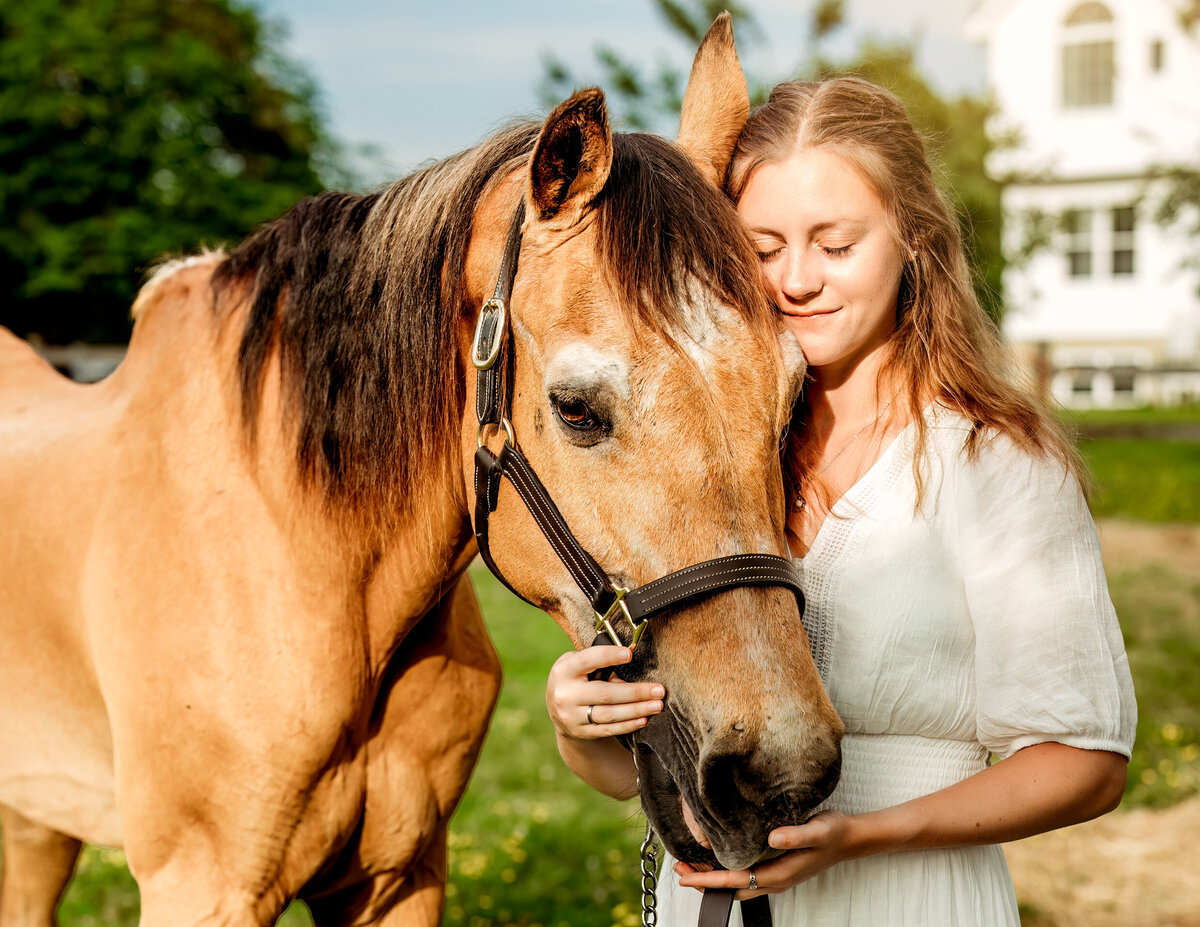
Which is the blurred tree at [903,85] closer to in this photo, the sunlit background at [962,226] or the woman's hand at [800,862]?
the sunlit background at [962,226]

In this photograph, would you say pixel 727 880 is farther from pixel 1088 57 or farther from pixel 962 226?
pixel 1088 57

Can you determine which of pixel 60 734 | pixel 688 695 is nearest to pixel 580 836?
pixel 60 734

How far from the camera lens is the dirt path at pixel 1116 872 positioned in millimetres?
3863

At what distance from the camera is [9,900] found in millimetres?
2963

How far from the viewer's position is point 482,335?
5.62 feet

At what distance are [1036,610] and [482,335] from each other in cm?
103

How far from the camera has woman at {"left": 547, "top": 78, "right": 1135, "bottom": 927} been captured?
5.24ft

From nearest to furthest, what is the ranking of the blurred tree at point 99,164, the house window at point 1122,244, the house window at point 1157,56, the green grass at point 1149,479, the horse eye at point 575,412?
the horse eye at point 575,412, the green grass at point 1149,479, the blurred tree at point 99,164, the house window at point 1157,56, the house window at point 1122,244

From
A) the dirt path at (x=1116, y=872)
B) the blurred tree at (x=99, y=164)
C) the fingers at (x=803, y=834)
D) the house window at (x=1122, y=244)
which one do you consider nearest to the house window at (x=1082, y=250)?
the house window at (x=1122, y=244)

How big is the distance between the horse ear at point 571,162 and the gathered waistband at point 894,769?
41.5 inches

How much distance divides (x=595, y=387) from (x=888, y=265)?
2.16ft

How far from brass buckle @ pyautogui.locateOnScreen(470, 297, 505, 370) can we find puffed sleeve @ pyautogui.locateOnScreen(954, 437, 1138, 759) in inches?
32.4

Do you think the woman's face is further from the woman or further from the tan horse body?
the tan horse body

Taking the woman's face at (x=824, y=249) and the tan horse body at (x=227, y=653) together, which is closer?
the woman's face at (x=824, y=249)
